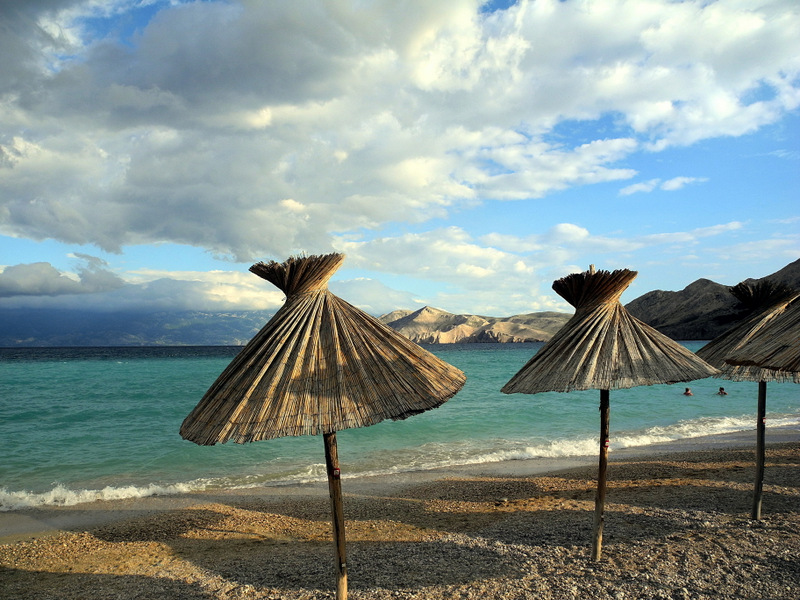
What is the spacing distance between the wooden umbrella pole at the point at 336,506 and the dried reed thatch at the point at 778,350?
13.5 ft

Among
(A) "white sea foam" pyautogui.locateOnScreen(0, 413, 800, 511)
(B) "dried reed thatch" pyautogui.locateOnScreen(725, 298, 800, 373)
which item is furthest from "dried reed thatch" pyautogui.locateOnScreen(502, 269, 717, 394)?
(A) "white sea foam" pyautogui.locateOnScreen(0, 413, 800, 511)

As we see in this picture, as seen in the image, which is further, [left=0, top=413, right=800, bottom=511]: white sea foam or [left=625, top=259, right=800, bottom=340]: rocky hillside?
[left=625, top=259, right=800, bottom=340]: rocky hillside

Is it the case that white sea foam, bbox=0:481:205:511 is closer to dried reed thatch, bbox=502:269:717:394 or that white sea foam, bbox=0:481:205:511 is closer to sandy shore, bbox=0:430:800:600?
sandy shore, bbox=0:430:800:600

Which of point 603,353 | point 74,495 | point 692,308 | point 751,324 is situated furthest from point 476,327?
point 603,353

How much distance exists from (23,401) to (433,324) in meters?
148

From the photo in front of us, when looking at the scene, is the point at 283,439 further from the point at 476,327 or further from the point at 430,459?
the point at 476,327

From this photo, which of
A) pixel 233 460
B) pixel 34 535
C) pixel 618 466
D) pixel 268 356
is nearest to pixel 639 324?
pixel 268 356

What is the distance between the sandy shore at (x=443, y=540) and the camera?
5574 millimetres

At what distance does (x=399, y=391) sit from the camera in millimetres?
4234

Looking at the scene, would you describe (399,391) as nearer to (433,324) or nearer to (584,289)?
(584,289)

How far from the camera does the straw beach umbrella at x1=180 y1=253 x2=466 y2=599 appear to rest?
A: 4.00 meters

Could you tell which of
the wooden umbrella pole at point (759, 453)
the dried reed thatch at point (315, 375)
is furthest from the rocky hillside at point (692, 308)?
the dried reed thatch at point (315, 375)

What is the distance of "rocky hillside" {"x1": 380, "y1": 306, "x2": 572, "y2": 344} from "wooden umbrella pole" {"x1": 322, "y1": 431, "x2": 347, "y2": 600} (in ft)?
453

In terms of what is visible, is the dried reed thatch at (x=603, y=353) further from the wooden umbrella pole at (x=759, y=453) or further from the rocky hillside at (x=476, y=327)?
the rocky hillside at (x=476, y=327)
